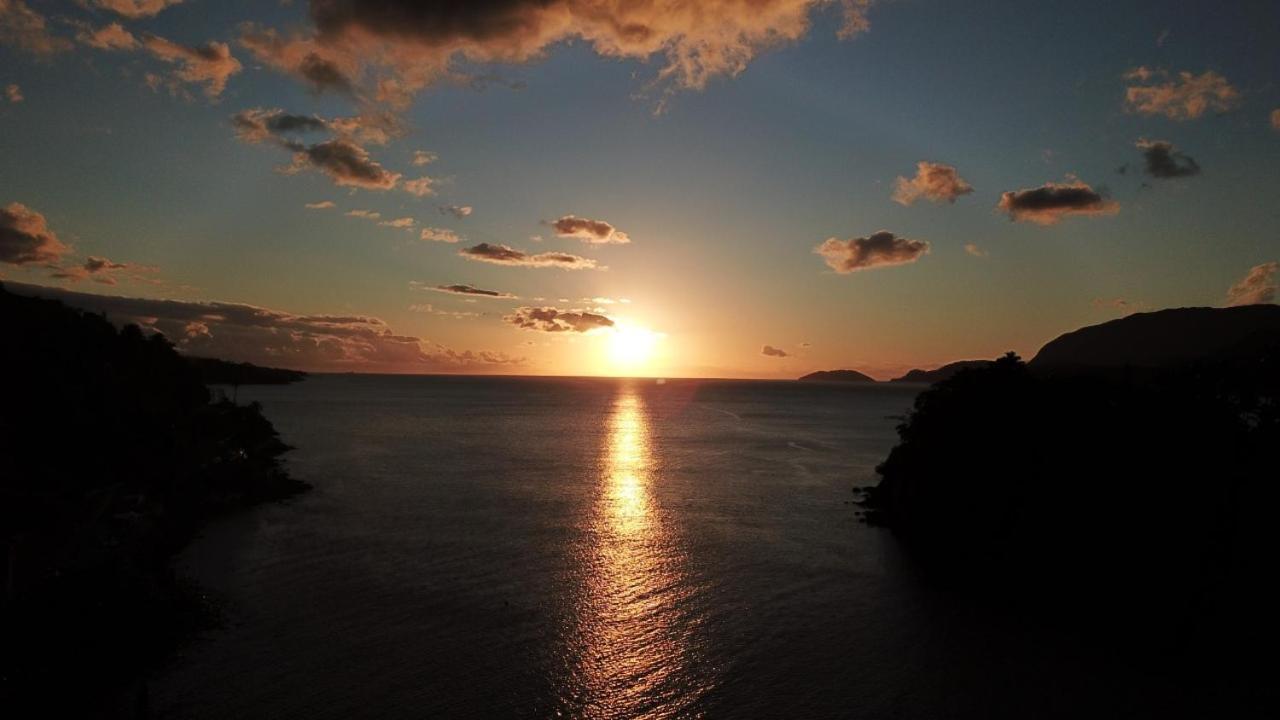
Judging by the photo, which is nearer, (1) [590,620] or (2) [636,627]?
(2) [636,627]

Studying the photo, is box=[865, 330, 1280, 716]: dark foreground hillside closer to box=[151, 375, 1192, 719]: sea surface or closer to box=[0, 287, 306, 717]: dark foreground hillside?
box=[151, 375, 1192, 719]: sea surface

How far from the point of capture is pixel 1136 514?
39531 millimetres

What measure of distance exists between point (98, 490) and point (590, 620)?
3167 cm

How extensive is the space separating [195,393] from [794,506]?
65.9 metres

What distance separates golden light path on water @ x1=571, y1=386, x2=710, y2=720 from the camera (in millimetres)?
28891

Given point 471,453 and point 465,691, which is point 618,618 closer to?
point 465,691

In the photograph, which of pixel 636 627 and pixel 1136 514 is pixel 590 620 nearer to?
pixel 636 627

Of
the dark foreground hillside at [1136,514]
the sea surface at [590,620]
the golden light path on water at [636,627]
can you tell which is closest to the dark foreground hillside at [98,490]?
the sea surface at [590,620]

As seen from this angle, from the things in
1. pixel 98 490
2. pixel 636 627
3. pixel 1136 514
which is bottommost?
pixel 636 627

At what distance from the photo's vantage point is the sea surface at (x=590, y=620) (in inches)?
1125

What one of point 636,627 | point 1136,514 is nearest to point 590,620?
point 636,627

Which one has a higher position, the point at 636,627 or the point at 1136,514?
the point at 1136,514

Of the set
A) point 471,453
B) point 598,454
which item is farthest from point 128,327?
point 598,454

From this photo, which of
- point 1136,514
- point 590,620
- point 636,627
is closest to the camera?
point 636,627
